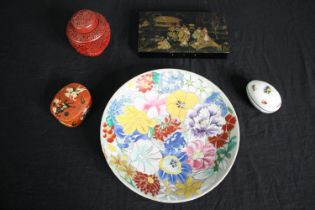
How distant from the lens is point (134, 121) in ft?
1.96

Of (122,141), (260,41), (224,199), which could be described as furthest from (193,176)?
(260,41)

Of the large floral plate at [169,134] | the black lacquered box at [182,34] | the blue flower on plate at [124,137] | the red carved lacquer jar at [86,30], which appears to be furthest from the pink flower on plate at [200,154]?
the red carved lacquer jar at [86,30]

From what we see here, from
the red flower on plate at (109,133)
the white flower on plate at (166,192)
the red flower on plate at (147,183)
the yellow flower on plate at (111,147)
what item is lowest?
the white flower on plate at (166,192)

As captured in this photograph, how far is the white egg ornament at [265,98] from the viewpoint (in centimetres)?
59

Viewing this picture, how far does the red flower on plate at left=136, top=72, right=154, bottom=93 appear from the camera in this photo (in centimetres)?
61

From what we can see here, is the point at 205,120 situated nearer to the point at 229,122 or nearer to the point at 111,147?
the point at 229,122

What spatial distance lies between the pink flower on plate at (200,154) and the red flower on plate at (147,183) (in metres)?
0.09

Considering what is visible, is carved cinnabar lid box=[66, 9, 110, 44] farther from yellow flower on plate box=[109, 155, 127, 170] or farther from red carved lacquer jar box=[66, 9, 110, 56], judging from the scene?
yellow flower on plate box=[109, 155, 127, 170]

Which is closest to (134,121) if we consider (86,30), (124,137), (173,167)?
(124,137)

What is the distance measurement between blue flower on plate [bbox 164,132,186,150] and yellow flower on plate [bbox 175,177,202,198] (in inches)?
3.3

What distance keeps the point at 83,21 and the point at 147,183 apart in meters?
0.42

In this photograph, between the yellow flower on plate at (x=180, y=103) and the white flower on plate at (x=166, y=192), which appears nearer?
the white flower on plate at (x=166, y=192)

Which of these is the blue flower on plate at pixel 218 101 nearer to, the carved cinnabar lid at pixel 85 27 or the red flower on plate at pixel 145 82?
the red flower on plate at pixel 145 82

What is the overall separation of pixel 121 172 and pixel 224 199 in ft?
0.80
